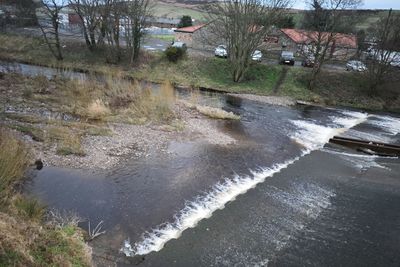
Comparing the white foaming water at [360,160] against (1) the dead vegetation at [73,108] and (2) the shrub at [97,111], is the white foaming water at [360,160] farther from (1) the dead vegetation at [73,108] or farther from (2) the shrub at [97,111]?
(2) the shrub at [97,111]

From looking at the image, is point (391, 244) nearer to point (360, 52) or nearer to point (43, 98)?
point (43, 98)

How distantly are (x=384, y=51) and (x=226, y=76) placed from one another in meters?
14.7

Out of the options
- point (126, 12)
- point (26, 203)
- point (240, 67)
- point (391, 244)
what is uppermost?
point (126, 12)

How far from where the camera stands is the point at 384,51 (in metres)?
32.2

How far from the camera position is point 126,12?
3641cm

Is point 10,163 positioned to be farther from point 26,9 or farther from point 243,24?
point 26,9

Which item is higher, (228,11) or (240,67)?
(228,11)

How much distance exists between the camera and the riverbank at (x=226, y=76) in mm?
33125

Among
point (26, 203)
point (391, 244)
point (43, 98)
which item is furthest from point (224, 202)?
point (43, 98)

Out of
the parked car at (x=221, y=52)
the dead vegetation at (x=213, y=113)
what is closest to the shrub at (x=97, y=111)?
the dead vegetation at (x=213, y=113)

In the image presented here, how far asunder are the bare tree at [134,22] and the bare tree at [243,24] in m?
7.45

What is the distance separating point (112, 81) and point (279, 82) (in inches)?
690

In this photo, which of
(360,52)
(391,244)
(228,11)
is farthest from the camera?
(360,52)

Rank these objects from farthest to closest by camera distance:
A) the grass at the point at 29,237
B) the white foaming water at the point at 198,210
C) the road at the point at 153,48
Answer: the road at the point at 153,48, the white foaming water at the point at 198,210, the grass at the point at 29,237
